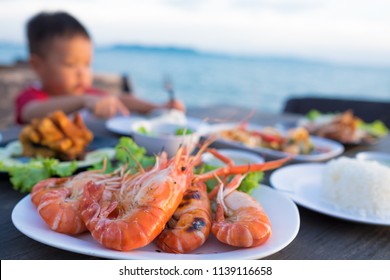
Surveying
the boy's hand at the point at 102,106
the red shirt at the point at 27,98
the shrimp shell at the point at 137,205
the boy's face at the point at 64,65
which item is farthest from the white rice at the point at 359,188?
the red shirt at the point at 27,98

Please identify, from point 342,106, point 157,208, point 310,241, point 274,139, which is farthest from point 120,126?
point 342,106

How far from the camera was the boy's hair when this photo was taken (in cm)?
268

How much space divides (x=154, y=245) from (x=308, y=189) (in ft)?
2.16

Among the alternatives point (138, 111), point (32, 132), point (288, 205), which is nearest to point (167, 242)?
point (288, 205)

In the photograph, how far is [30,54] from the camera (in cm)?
283

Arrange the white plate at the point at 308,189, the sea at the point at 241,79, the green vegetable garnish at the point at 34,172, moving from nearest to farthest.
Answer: the white plate at the point at 308,189, the green vegetable garnish at the point at 34,172, the sea at the point at 241,79

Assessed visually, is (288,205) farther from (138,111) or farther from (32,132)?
(138,111)

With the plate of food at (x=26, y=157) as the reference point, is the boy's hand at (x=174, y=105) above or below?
below

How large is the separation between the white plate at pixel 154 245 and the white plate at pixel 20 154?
0.37 meters

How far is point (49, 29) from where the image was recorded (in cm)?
270

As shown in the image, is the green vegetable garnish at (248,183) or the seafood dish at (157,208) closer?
the seafood dish at (157,208)

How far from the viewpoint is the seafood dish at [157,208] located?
2.61 ft

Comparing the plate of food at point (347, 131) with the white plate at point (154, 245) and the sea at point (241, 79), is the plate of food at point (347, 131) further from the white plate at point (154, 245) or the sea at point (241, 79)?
the sea at point (241, 79)

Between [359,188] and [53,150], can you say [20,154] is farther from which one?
[359,188]
